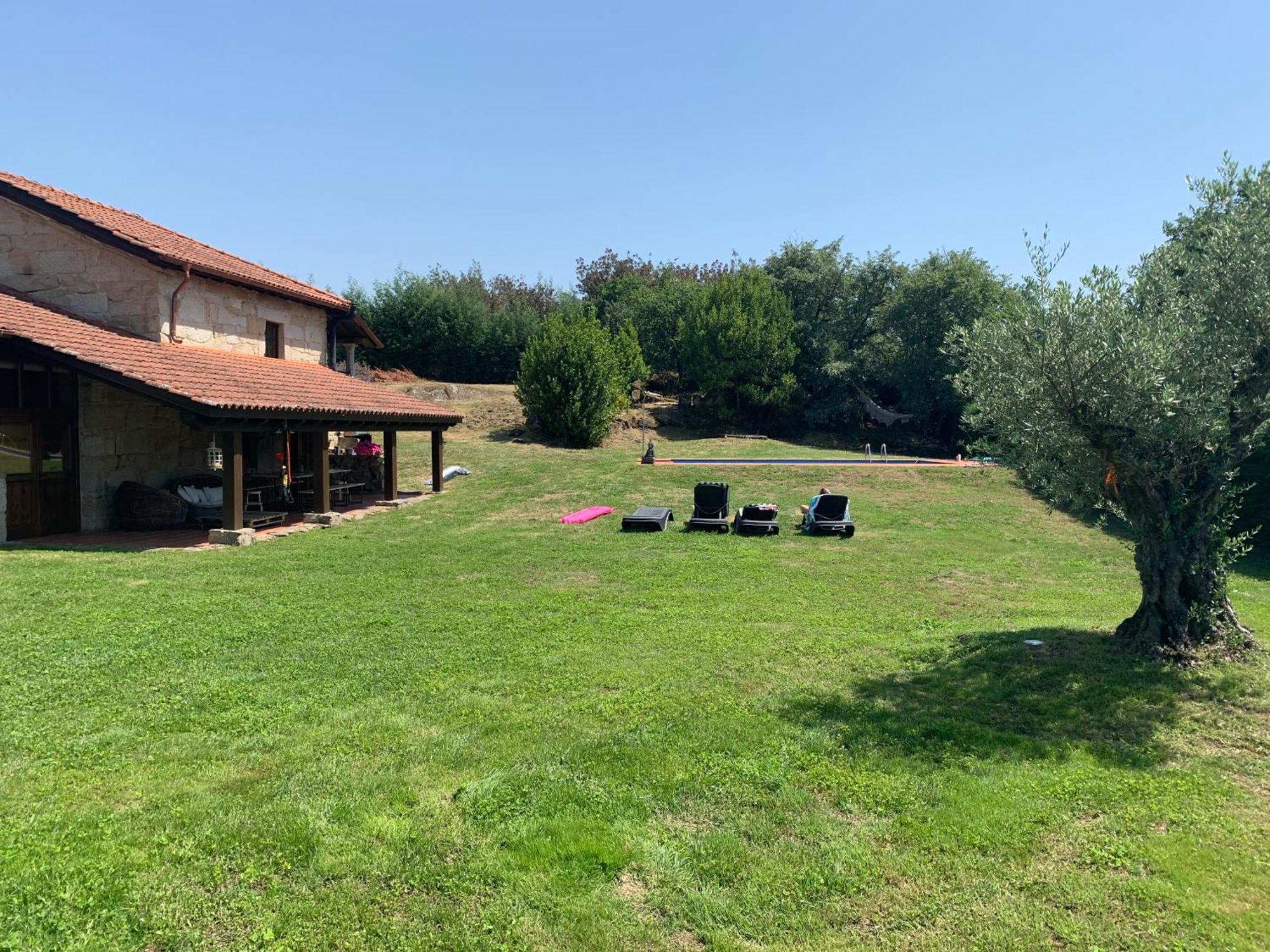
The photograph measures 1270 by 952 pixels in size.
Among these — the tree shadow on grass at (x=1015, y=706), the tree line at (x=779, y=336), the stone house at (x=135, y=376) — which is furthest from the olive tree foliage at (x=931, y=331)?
the tree shadow on grass at (x=1015, y=706)

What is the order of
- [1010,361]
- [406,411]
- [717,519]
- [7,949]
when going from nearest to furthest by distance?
[7,949] → [1010,361] → [717,519] → [406,411]

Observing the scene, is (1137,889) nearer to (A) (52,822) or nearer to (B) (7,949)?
(B) (7,949)

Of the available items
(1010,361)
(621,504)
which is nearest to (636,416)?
(621,504)

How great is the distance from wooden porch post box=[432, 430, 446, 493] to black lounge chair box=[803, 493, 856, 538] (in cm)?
994

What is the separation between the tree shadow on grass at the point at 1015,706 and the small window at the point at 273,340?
56.9 ft

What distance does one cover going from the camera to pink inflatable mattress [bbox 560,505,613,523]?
54.3 ft

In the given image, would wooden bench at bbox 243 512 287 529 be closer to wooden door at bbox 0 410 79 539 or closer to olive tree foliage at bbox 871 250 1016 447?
wooden door at bbox 0 410 79 539

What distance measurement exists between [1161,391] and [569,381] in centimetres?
2518

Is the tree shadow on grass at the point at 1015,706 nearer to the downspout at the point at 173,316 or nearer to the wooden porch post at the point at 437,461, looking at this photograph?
the downspout at the point at 173,316

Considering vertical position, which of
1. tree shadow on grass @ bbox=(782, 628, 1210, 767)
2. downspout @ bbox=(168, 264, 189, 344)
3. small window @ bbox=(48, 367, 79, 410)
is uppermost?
downspout @ bbox=(168, 264, 189, 344)

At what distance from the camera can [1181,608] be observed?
22.5 feet

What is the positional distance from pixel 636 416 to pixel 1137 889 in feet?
116

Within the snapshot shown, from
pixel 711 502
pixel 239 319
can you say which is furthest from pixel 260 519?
pixel 711 502

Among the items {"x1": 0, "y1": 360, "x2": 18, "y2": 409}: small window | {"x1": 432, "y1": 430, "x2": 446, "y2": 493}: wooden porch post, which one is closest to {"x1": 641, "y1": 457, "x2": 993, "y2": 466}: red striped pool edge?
{"x1": 432, "y1": 430, "x2": 446, "y2": 493}: wooden porch post
